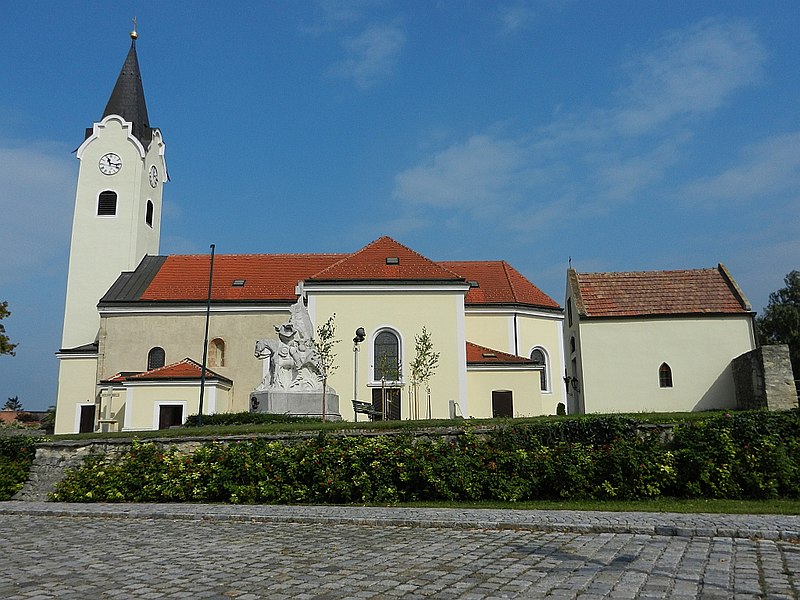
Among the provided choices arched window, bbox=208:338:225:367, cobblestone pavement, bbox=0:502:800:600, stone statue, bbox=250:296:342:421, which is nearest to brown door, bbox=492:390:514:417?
stone statue, bbox=250:296:342:421

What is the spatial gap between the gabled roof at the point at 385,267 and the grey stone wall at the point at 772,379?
13.4m

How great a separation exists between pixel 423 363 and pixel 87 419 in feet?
63.6

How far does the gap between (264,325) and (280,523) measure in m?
27.2

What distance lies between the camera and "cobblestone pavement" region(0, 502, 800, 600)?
20.0ft

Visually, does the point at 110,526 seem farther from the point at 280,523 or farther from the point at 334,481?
the point at 334,481

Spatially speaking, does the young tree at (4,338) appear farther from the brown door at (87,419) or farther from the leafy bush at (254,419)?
A: the leafy bush at (254,419)

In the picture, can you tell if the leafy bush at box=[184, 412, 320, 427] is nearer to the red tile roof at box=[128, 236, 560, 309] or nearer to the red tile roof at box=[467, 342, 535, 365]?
the red tile roof at box=[128, 236, 560, 309]

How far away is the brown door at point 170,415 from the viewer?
31031 mm

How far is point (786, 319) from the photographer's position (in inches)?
2098

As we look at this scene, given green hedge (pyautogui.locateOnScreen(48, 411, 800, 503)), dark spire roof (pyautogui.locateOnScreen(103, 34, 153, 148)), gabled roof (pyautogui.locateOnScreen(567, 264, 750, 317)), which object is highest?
dark spire roof (pyautogui.locateOnScreen(103, 34, 153, 148))

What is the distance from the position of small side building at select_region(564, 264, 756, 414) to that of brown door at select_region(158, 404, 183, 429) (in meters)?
18.3

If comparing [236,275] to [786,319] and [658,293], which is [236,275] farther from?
[786,319]

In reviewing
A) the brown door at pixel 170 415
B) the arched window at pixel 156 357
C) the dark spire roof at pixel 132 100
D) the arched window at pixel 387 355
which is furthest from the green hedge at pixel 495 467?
the dark spire roof at pixel 132 100

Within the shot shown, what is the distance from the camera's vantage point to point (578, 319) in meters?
26.7
